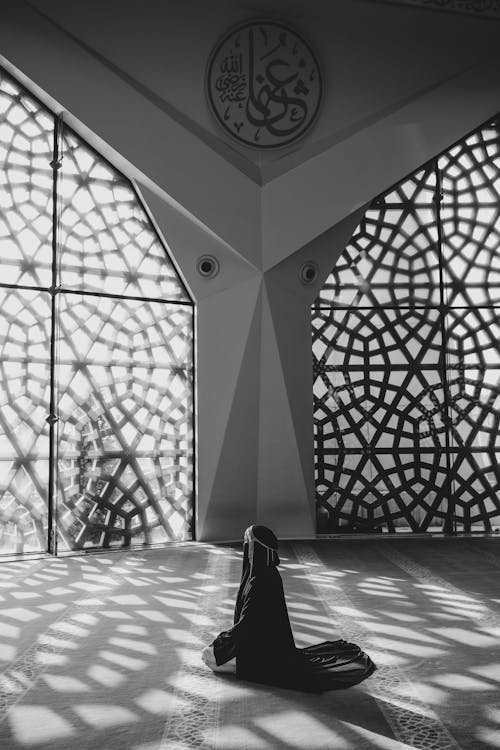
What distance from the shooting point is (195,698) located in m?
2.89

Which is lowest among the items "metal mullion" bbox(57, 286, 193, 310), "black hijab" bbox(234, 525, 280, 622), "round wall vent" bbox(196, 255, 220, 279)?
"black hijab" bbox(234, 525, 280, 622)

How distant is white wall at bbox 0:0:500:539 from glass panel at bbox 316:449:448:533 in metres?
0.35

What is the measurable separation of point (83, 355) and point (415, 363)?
11.6 feet

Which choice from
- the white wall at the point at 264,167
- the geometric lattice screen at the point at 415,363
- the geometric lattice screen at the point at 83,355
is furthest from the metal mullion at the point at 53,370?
the geometric lattice screen at the point at 415,363

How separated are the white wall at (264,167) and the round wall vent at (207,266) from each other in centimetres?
7

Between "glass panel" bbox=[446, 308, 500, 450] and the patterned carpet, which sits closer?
the patterned carpet

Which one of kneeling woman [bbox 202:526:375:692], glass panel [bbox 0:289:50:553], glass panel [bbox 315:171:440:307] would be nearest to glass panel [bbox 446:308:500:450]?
glass panel [bbox 315:171:440:307]

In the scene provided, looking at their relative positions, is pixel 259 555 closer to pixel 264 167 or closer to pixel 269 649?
pixel 269 649

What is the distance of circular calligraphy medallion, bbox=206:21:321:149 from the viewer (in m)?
7.56

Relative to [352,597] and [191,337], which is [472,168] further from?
[352,597]

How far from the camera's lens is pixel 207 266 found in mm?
7562

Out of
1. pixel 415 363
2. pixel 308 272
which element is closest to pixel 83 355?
pixel 308 272

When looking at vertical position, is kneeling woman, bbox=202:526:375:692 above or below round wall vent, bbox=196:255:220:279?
below

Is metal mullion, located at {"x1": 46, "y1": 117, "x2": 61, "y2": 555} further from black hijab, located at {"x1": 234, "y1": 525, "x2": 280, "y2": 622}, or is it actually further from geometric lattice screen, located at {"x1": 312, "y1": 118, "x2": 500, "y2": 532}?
black hijab, located at {"x1": 234, "y1": 525, "x2": 280, "y2": 622}
